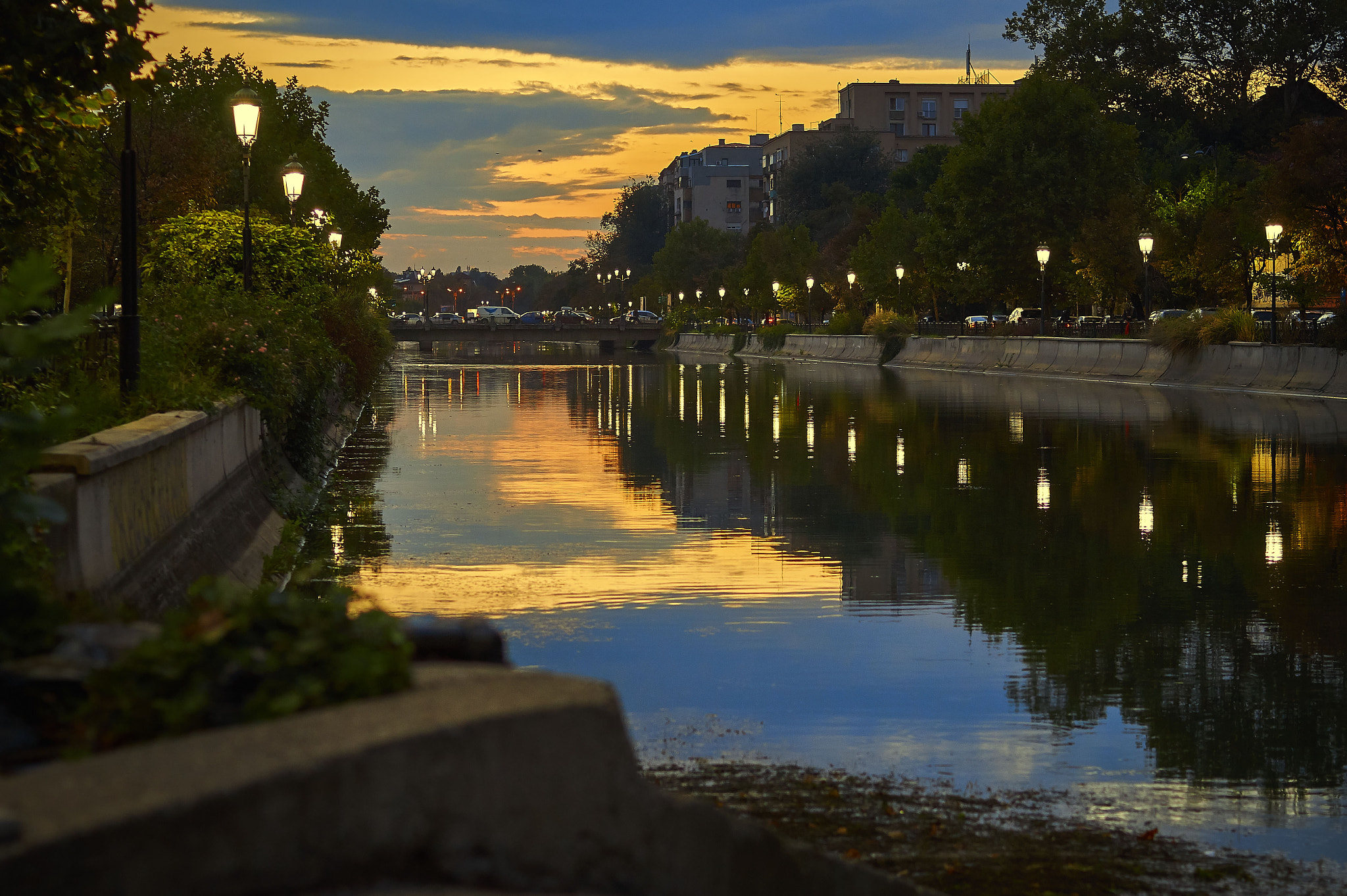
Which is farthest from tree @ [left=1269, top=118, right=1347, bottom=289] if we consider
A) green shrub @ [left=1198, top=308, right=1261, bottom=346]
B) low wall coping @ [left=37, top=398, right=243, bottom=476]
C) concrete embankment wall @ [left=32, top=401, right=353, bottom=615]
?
low wall coping @ [left=37, top=398, right=243, bottom=476]

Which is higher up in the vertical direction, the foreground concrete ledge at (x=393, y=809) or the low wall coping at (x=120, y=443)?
the low wall coping at (x=120, y=443)

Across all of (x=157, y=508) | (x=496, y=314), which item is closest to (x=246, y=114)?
(x=157, y=508)

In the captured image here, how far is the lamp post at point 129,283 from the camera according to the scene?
1246 cm

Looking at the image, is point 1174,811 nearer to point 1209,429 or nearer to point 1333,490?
point 1333,490

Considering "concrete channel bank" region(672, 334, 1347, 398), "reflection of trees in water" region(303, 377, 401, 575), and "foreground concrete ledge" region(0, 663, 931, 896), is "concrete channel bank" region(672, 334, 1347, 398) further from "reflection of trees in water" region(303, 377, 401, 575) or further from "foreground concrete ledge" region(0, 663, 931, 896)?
"foreground concrete ledge" region(0, 663, 931, 896)

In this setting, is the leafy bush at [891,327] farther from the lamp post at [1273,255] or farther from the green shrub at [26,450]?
the green shrub at [26,450]

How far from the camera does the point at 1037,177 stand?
237ft

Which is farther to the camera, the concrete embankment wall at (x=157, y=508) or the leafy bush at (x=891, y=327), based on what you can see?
the leafy bush at (x=891, y=327)

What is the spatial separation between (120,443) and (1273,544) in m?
10.2

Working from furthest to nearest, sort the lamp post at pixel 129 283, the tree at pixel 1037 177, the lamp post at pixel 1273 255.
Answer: the tree at pixel 1037 177 < the lamp post at pixel 1273 255 < the lamp post at pixel 129 283

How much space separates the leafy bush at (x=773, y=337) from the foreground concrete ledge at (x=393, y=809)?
279 ft

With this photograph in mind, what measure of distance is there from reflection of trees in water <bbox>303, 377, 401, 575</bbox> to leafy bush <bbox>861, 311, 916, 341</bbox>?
44764 mm

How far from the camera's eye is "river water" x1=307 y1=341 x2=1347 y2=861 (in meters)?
7.74

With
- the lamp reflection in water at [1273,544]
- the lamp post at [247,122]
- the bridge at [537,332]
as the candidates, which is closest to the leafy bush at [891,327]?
the bridge at [537,332]
